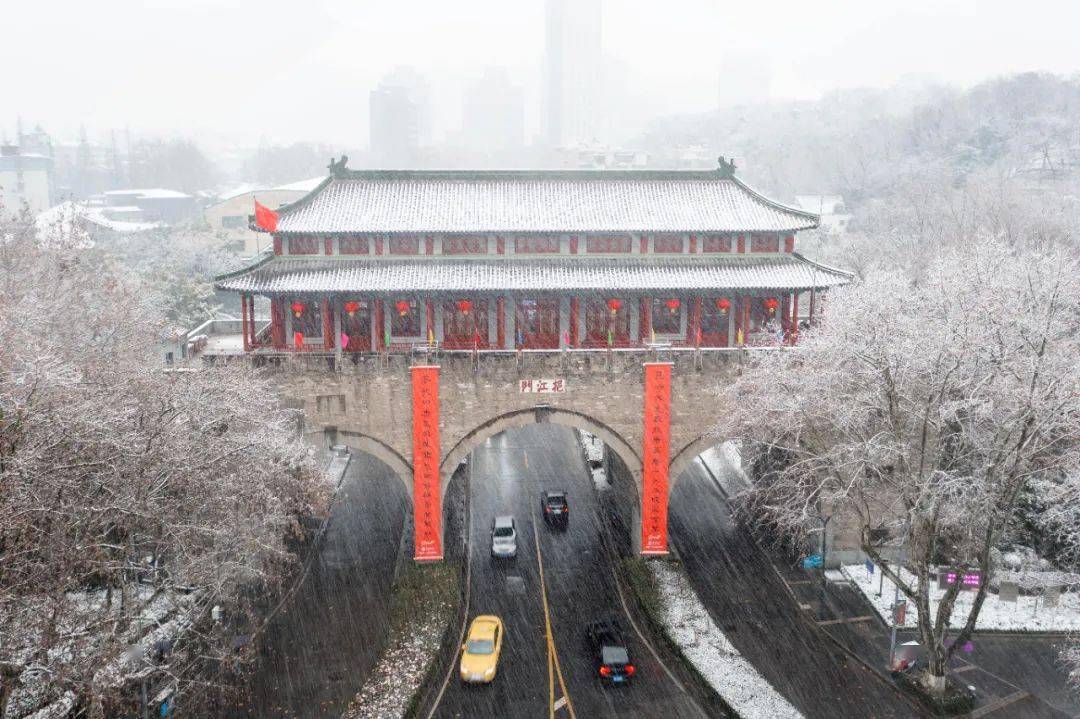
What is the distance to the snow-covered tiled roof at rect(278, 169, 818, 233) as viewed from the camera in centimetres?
3036

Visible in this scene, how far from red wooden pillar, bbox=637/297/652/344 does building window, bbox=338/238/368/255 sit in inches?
423

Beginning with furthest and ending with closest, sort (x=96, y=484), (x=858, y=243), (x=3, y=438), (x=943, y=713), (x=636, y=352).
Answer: (x=858, y=243) → (x=636, y=352) → (x=943, y=713) → (x=96, y=484) → (x=3, y=438)

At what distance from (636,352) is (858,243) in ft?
102

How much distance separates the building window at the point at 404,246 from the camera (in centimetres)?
3041

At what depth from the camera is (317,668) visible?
22031 mm

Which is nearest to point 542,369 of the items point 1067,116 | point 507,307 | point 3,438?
point 507,307

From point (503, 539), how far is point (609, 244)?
11.6 meters

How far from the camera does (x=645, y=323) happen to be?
3166 cm

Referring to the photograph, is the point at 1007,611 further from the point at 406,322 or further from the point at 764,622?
the point at 406,322

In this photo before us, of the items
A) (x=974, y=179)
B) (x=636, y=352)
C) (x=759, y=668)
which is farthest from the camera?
(x=974, y=179)

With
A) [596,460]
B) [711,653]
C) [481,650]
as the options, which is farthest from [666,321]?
[481,650]

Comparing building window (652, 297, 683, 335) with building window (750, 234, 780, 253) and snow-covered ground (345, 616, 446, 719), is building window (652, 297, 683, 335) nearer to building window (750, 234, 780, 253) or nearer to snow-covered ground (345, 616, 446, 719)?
building window (750, 234, 780, 253)

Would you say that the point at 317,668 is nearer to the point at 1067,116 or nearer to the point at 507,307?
the point at 507,307

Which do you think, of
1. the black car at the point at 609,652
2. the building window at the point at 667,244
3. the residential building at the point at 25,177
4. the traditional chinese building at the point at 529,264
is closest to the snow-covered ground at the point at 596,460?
the traditional chinese building at the point at 529,264
